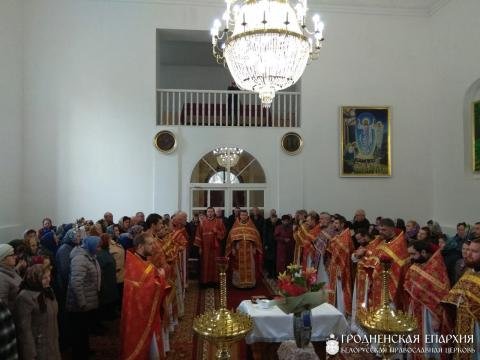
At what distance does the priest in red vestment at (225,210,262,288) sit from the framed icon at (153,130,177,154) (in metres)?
3.84

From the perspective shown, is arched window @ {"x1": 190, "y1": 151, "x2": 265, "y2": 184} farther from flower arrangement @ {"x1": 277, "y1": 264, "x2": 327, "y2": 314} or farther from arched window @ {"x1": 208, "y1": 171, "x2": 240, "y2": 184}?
flower arrangement @ {"x1": 277, "y1": 264, "x2": 327, "y2": 314}

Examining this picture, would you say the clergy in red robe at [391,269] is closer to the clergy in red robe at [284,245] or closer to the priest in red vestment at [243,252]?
the priest in red vestment at [243,252]

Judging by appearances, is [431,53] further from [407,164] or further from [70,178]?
[70,178]

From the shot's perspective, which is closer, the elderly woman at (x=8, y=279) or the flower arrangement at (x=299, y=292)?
the flower arrangement at (x=299, y=292)

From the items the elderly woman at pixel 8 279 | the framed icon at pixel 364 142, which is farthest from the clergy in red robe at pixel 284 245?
the elderly woman at pixel 8 279

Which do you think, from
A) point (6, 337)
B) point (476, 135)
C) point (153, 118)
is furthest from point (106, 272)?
point (476, 135)

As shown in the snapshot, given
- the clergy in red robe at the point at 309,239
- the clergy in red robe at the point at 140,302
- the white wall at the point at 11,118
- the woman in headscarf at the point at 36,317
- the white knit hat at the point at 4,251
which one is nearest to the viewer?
Result: the woman in headscarf at the point at 36,317

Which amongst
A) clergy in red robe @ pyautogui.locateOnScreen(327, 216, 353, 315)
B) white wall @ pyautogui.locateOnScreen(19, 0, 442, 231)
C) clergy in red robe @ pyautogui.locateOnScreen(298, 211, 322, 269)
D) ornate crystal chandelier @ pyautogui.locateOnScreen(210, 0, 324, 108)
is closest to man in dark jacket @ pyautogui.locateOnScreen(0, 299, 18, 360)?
ornate crystal chandelier @ pyautogui.locateOnScreen(210, 0, 324, 108)

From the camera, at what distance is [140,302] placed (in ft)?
14.8

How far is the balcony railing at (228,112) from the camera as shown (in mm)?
12633

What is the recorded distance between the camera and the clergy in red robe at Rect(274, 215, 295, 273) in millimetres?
10164

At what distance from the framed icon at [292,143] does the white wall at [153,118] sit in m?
0.19

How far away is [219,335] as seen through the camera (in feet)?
7.52

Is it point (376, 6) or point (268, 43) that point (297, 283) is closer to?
point (268, 43)
